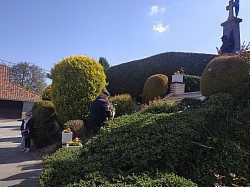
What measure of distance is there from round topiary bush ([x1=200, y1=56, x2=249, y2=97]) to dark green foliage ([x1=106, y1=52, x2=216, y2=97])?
24.3 ft

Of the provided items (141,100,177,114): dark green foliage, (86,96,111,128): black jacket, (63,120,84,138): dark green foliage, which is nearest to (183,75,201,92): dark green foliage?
(141,100,177,114): dark green foliage

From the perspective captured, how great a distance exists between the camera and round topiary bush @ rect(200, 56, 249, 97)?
5766mm

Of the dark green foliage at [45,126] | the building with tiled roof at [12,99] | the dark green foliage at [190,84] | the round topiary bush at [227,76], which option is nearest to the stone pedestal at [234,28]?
the dark green foliage at [190,84]

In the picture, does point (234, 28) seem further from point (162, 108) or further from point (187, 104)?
point (162, 108)

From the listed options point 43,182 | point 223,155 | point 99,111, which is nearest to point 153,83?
point 99,111

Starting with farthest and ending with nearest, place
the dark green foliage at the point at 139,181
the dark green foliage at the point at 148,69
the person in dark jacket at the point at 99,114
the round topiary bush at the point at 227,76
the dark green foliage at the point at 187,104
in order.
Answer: the dark green foliage at the point at 148,69 → the dark green foliage at the point at 187,104 → the round topiary bush at the point at 227,76 → the person in dark jacket at the point at 99,114 → the dark green foliage at the point at 139,181

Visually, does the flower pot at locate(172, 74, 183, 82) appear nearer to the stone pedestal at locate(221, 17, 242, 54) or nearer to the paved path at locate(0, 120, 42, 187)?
the stone pedestal at locate(221, 17, 242, 54)

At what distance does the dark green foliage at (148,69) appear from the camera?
1376cm

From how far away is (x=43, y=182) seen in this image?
111 inches

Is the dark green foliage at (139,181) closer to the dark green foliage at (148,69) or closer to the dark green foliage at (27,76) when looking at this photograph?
the dark green foliage at (148,69)

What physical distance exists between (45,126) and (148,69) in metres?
7.91

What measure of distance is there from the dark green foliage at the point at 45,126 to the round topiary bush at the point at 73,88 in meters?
0.61

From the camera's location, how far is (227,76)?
5.85 meters

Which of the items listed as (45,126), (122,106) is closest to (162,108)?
(122,106)
